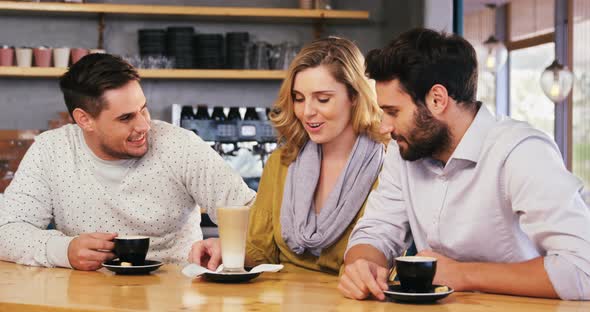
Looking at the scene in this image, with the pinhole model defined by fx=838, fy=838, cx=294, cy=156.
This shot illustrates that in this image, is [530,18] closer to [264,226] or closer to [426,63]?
[264,226]

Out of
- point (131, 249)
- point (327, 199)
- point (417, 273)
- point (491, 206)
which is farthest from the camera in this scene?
point (327, 199)

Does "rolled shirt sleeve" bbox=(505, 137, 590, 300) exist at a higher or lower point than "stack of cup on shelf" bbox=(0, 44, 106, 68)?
lower

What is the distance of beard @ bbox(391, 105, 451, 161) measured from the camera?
2062 mm

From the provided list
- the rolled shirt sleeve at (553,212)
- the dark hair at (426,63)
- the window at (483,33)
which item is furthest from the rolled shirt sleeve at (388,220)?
the window at (483,33)

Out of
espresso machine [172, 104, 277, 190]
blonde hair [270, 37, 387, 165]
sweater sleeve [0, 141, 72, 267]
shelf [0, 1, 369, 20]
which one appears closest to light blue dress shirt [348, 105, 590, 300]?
blonde hair [270, 37, 387, 165]

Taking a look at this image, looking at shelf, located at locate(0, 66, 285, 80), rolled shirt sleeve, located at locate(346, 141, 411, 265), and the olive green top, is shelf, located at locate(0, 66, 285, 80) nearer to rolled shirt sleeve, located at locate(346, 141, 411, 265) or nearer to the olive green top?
the olive green top

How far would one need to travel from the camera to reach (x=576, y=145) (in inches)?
339

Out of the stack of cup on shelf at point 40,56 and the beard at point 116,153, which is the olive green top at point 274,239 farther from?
the stack of cup on shelf at point 40,56

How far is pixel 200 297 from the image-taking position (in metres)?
1.76

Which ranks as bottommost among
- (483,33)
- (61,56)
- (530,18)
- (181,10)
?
(61,56)

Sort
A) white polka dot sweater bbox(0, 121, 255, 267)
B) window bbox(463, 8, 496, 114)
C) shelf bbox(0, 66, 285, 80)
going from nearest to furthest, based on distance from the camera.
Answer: white polka dot sweater bbox(0, 121, 255, 267) < shelf bbox(0, 66, 285, 80) < window bbox(463, 8, 496, 114)

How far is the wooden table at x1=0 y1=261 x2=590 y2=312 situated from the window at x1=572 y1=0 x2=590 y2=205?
700 centimetres

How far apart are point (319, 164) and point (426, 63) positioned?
0.72 meters

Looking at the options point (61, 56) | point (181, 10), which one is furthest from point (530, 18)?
point (61, 56)
